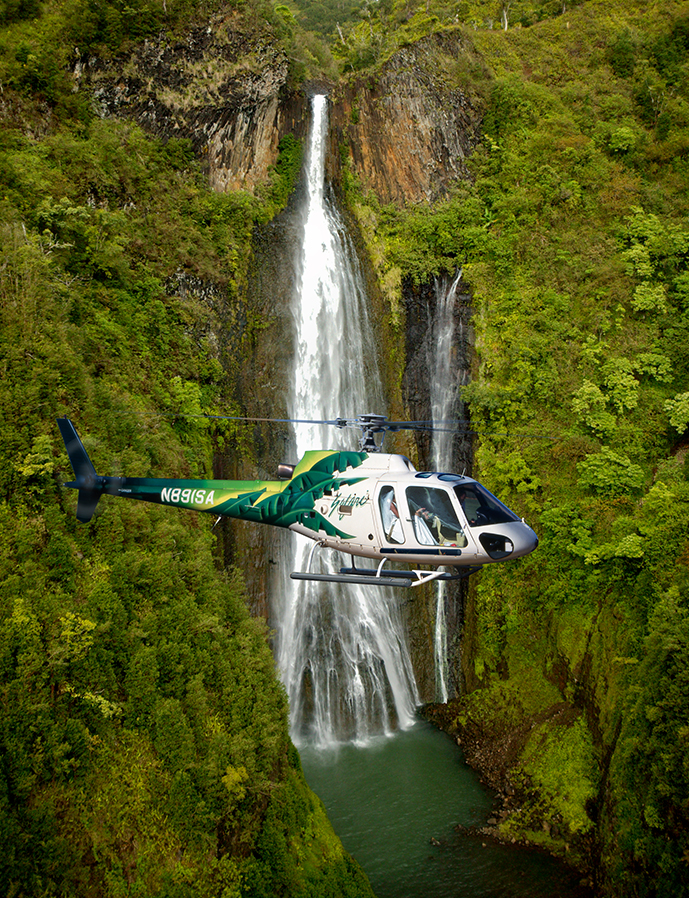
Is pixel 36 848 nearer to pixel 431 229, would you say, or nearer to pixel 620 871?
pixel 620 871

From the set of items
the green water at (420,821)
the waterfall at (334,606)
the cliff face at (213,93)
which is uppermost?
Result: the cliff face at (213,93)

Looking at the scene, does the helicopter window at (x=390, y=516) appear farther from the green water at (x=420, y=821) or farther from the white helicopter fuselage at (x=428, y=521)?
the green water at (x=420, y=821)

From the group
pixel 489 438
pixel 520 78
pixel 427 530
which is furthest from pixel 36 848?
pixel 520 78

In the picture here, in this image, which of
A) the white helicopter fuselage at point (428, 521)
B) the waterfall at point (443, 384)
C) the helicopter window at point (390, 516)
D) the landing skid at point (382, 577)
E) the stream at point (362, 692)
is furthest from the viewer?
the waterfall at point (443, 384)

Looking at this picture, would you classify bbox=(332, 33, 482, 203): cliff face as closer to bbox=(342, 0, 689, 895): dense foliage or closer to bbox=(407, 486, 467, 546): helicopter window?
bbox=(342, 0, 689, 895): dense foliage

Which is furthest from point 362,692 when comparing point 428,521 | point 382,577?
point 428,521

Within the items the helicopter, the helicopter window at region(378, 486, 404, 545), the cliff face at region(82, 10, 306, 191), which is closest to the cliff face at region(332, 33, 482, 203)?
the cliff face at region(82, 10, 306, 191)

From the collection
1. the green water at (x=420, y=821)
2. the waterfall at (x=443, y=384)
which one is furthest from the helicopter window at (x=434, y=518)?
the waterfall at (x=443, y=384)
